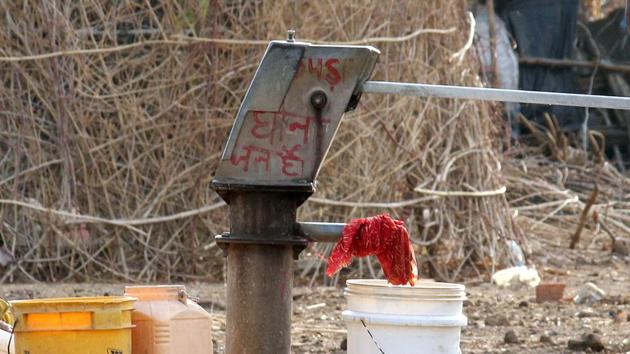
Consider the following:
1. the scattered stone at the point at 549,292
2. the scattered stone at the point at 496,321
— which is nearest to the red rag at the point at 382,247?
the scattered stone at the point at 496,321

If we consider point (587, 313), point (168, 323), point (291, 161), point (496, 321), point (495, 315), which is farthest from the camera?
point (587, 313)

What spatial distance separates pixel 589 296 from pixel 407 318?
169 inches

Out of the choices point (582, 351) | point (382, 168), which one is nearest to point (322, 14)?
point (382, 168)

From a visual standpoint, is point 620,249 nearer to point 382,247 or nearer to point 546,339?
point 546,339

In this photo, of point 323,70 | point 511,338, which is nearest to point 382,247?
point 323,70

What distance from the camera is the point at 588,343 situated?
569 centimetres

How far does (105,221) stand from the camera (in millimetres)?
7996

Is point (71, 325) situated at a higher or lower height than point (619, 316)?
higher

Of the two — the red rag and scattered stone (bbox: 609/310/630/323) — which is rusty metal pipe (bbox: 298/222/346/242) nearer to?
the red rag

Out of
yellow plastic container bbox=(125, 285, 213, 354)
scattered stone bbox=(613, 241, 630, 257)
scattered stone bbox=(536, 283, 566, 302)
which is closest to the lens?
yellow plastic container bbox=(125, 285, 213, 354)

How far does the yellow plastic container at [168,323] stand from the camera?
377cm

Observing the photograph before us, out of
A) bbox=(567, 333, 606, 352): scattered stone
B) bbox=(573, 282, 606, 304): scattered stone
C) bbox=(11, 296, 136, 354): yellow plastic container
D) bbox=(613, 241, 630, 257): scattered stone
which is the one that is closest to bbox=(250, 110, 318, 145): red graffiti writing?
bbox=(11, 296, 136, 354): yellow plastic container

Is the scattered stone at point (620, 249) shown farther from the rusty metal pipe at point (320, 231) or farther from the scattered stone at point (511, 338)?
the rusty metal pipe at point (320, 231)

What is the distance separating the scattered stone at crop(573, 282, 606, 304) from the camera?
755 centimetres
